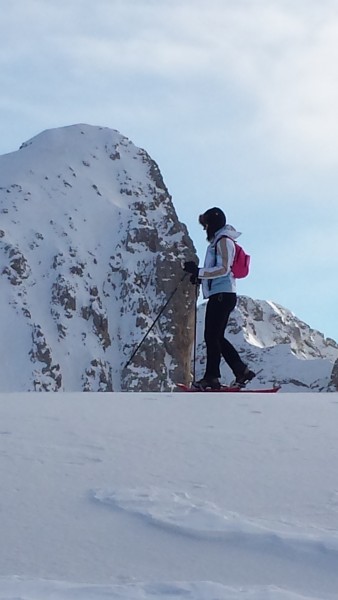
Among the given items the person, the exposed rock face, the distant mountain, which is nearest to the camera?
the person

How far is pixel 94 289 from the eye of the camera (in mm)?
106125

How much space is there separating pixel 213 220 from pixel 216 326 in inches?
37.2

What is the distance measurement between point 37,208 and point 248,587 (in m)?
104

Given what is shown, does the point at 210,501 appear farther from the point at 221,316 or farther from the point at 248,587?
the point at 221,316

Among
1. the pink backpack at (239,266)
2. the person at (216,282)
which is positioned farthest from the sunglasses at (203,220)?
the pink backpack at (239,266)

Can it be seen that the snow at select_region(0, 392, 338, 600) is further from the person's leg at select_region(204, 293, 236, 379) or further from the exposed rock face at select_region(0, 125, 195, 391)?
the exposed rock face at select_region(0, 125, 195, 391)

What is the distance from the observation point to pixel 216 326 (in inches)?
343

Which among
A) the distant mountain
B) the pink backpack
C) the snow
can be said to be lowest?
the snow

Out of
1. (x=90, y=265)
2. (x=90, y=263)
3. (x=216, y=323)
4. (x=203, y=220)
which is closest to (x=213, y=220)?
(x=203, y=220)

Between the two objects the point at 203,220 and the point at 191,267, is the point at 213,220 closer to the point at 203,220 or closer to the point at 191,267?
the point at 203,220

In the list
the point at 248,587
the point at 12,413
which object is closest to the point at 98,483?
the point at 248,587

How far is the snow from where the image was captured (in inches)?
114

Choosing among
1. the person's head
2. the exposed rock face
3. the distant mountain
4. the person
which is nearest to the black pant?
the person

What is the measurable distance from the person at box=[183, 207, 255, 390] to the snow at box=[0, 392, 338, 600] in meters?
2.96
